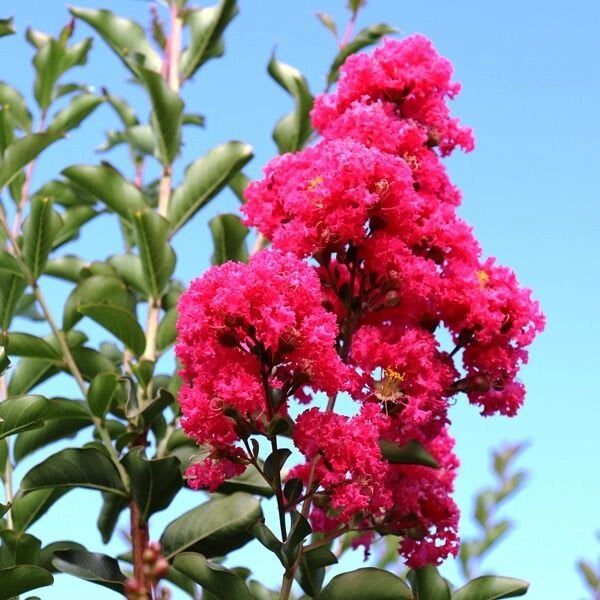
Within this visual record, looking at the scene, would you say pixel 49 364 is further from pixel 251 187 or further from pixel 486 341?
pixel 486 341

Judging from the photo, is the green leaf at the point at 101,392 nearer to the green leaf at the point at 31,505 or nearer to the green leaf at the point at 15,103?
the green leaf at the point at 31,505

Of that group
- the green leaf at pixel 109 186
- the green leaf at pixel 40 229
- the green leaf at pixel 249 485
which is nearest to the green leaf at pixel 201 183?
the green leaf at pixel 109 186

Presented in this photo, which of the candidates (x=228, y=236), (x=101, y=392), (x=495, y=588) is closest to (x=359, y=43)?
(x=228, y=236)

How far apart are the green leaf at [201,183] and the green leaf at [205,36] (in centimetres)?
45

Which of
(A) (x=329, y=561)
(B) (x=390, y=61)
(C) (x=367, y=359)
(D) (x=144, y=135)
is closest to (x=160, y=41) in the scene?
(D) (x=144, y=135)

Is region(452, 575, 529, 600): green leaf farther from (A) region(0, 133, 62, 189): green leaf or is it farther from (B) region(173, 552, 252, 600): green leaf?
(A) region(0, 133, 62, 189): green leaf

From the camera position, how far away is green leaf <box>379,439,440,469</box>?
199 cm

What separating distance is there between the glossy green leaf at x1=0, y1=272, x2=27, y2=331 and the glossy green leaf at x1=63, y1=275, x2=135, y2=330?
130 mm

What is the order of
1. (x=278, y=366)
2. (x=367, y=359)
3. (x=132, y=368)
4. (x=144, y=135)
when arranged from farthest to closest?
(x=144, y=135), (x=132, y=368), (x=367, y=359), (x=278, y=366)

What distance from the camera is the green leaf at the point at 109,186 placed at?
2680 mm

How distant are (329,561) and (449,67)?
1147 millimetres

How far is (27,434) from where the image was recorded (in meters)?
2.61

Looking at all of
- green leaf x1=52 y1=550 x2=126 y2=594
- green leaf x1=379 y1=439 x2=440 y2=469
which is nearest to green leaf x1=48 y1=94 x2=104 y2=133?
green leaf x1=52 y1=550 x2=126 y2=594

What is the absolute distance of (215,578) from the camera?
A: 6.17ft
